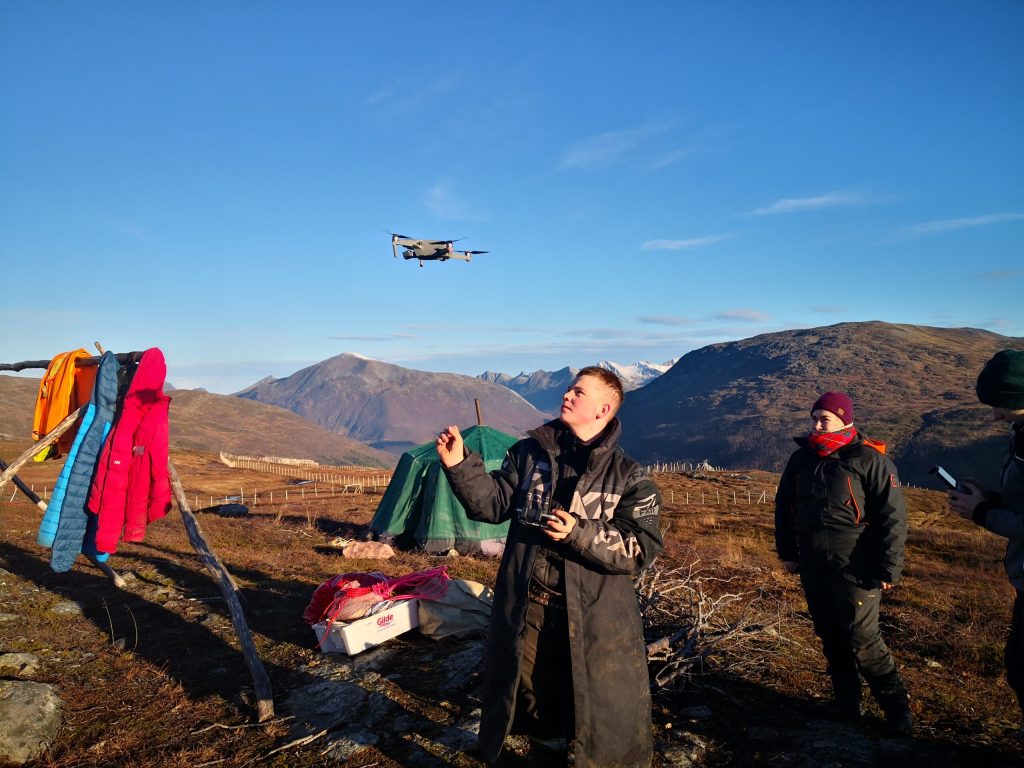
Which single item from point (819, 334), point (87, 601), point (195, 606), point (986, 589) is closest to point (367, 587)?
point (195, 606)

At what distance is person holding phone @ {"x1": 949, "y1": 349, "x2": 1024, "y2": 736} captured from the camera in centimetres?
323

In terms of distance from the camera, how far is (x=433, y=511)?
1385 cm

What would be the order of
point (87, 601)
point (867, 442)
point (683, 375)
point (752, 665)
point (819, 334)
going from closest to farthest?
1. point (867, 442)
2. point (752, 665)
3. point (87, 601)
4. point (819, 334)
5. point (683, 375)

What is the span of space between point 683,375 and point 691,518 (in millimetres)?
148440

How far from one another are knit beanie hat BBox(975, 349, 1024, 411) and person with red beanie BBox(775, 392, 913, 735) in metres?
0.85

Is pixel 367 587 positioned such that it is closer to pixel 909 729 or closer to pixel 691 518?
pixel 909 729

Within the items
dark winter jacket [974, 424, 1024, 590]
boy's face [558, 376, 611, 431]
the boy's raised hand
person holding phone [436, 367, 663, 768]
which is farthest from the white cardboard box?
dark winter jacket [974, 424, 1024, 590]

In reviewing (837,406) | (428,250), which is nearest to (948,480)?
(837,406)

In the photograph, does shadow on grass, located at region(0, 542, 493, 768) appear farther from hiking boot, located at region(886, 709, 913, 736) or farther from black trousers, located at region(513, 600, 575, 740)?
hiking boot, located at region(886, 709, 913, 736)

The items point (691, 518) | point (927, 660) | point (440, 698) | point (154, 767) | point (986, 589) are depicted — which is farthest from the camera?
point (691, 518)

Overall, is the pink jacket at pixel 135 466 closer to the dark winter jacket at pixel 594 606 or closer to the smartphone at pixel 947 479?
the dark winter jacket at pixel 594 606

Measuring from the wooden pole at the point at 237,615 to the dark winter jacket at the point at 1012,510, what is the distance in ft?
15.5

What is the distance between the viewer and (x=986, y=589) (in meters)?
10.8

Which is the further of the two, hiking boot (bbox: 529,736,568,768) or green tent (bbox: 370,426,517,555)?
green tent (bbox: 370,426,517,555)
